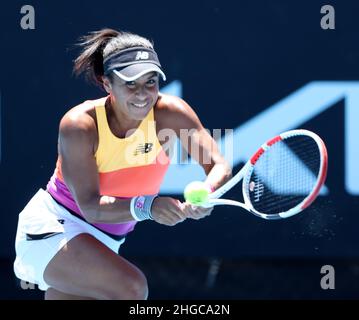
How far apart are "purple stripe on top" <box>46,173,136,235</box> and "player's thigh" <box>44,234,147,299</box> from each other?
0.50 feet

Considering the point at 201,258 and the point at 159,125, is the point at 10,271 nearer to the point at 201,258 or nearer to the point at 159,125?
the point at 201,258

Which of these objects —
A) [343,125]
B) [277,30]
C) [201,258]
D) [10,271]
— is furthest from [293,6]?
[10,271]

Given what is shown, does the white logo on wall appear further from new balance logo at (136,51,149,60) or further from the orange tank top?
new balance logo at (136,51,149,60)

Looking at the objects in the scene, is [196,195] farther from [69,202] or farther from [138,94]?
[69,202]

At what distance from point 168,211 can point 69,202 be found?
28.0 inches

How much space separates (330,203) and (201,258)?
2.59 feet

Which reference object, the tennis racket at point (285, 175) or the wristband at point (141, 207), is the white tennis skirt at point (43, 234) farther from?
the tennis racket at point (285, 175)

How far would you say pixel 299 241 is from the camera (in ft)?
18.9

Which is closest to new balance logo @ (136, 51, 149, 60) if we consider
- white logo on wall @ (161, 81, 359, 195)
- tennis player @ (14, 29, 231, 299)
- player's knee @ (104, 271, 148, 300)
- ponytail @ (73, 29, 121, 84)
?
tennis player @ (14, 29, 231, 299)

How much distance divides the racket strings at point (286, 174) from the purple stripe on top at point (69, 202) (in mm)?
814

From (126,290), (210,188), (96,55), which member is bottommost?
(126,290)

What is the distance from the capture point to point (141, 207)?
4039 millimetres

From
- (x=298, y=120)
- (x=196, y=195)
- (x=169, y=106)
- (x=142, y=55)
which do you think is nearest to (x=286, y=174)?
(x=298, y=120)

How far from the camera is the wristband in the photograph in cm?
402
